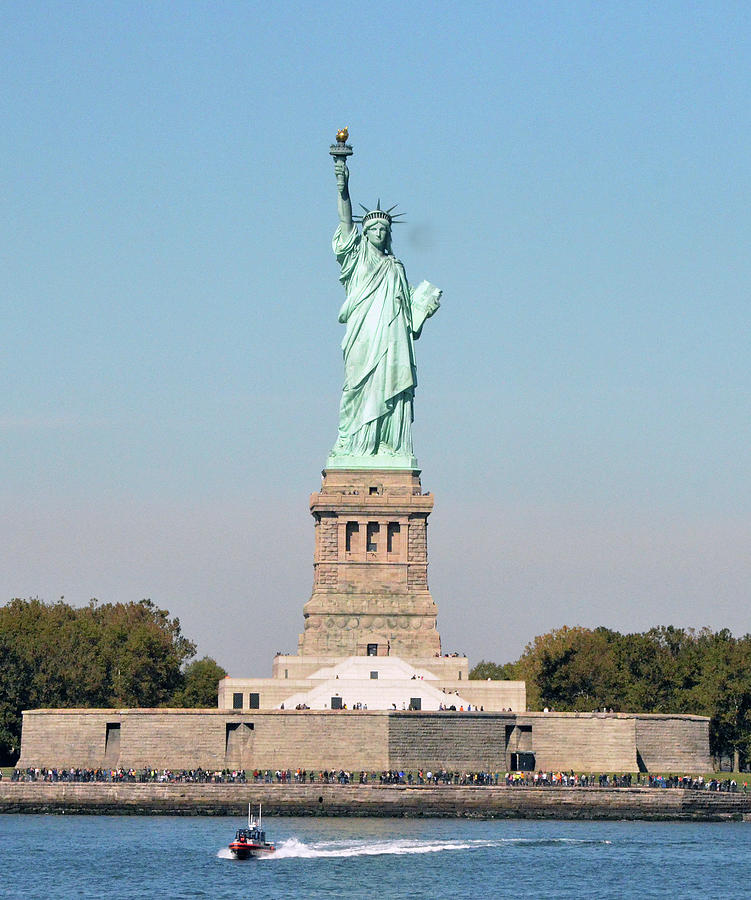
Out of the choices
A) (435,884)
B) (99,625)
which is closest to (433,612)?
(99,625)

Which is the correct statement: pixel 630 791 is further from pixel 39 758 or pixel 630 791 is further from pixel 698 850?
pixel 39 758

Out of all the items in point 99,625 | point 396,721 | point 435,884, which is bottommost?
point 435,884

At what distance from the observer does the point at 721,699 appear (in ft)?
277

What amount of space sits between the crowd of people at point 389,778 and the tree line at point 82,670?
8958mm

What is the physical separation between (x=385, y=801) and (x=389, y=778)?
170cm

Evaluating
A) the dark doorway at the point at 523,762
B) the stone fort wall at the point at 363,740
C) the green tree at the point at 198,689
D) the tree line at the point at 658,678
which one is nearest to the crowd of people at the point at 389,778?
the stone fort wall at the point at 363,740

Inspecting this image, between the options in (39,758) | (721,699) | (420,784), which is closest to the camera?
(420,784)

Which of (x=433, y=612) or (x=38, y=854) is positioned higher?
(x=433, y=612)

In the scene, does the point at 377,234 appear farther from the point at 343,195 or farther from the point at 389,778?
the point at 389,778

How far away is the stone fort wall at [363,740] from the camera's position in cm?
7631

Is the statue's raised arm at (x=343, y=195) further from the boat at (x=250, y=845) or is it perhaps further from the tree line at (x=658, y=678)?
the boat at (x=250, y=845)

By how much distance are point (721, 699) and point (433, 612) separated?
11.1 metres

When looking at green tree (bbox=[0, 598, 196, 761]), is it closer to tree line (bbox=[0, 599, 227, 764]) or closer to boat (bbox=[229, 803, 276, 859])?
tree line (bbox=[0, 599, 227, 764])

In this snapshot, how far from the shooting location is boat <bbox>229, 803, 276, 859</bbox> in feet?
204
